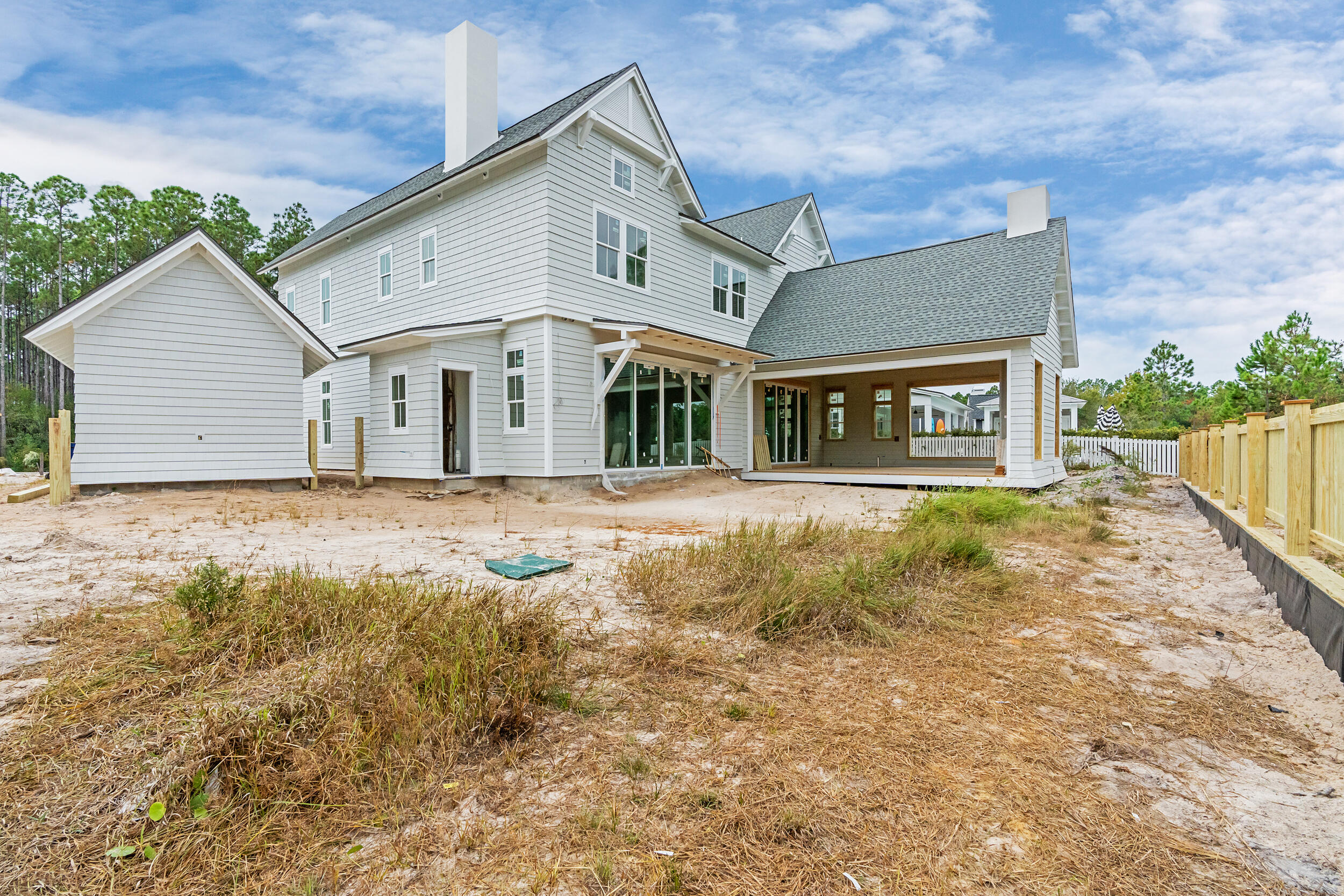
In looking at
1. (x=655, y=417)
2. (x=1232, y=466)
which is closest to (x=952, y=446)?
(x=655, y=417)

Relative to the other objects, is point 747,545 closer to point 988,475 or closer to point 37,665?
point 37,665

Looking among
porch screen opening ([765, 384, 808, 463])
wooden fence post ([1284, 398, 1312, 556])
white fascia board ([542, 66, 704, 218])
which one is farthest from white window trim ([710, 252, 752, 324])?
wooden fence post ([1284, 398, 1312, 556])

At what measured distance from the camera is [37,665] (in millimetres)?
2947

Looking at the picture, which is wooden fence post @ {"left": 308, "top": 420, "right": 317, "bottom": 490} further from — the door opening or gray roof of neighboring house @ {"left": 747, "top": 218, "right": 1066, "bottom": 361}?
gray roof of neighboring house @ {"left": 747, "top": 218, "right": 1066, "bottom": 361}

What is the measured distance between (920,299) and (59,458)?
59.0 ft

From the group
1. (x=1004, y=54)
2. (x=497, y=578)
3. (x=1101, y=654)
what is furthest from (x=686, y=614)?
(x=1004, y=54)

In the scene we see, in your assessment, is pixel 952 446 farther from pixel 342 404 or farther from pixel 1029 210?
pixel 342 404

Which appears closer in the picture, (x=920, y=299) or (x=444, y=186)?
(x=444, y=186)

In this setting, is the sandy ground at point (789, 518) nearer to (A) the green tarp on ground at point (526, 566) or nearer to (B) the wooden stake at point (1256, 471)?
(A) the green tarp on ground at point (526, 566)

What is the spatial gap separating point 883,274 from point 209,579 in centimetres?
1843

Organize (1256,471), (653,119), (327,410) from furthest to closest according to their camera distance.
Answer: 1. (327,410)
2. (653,119)
3. (1256,471)

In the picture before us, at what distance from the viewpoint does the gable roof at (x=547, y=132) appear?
1251cm

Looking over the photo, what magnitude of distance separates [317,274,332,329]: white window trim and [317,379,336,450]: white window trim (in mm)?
2277

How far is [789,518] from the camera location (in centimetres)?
987
